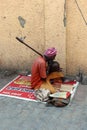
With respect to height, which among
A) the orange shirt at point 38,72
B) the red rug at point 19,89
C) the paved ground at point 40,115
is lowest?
the paved ground at point 40,115

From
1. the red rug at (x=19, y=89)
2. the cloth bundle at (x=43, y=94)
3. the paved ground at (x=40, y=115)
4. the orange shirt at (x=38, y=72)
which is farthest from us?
the orange shirt at (x=38, y=72)

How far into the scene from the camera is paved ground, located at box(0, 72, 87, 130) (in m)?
4.29

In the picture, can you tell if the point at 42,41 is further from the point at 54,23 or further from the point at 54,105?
the point at 54,105

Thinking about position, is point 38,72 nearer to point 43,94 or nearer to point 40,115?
point 43,94

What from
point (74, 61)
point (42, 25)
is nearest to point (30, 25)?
point (42, 25)

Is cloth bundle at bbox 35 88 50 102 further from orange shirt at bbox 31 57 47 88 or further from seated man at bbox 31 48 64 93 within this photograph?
orange shirt at bbox 31 57 47 88

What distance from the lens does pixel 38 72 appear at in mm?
5418

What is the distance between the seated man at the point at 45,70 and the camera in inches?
209

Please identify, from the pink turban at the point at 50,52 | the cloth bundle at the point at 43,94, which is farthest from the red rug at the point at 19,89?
the pink turban at the point at 50,52

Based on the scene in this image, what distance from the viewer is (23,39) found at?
5961 mm

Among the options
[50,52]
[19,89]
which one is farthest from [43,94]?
[50,52]

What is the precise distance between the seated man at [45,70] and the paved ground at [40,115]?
48 centimetres

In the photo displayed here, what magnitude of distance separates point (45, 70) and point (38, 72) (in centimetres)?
14

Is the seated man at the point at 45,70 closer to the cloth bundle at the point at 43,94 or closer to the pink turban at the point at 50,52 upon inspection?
the pink turban at the point at 50,52
